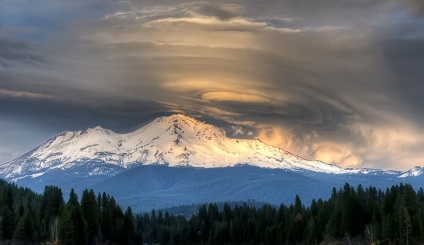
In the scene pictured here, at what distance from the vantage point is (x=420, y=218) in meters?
200

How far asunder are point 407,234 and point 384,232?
5.68 metres

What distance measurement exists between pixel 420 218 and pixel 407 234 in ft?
18.3

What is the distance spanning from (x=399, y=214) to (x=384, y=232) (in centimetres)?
591

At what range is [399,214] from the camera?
200 metres

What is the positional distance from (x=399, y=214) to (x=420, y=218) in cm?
533

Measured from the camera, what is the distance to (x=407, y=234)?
198 meters

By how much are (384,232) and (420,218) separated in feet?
31.8

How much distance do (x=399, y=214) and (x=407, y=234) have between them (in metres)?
5.39

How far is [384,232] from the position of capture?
200 meters
